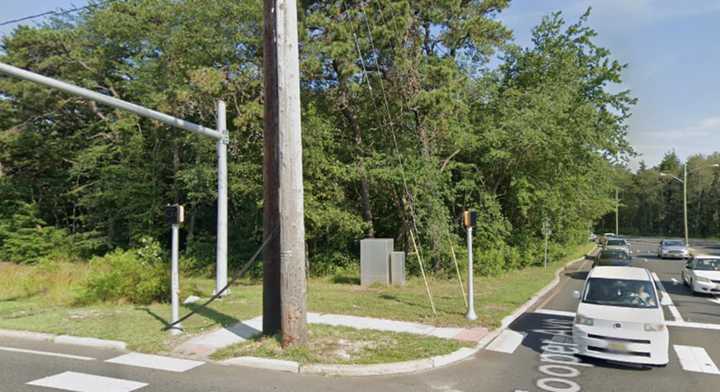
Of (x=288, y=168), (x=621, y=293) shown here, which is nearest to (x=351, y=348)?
(x=288, y=168)

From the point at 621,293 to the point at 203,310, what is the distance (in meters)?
9.66

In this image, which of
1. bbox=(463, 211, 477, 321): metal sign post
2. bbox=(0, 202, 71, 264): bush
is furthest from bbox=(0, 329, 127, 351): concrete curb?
bbox=(0, 202, 71, 264): bush

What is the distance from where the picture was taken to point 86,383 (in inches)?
269

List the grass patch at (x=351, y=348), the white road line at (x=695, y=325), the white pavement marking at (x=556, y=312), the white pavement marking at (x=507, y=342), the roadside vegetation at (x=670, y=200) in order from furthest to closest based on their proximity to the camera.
→ 1. the roadside vegetation at (x=670, y=200)
2. the white pavement marking at (x=556, y=312)
3. the white road line at (x=695, y=325)
4. the white pavement marking at (x=507, y=342)
5. the grass patch at (x=351, y=348)

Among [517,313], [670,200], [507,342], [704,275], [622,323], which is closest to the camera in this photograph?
[622,323]

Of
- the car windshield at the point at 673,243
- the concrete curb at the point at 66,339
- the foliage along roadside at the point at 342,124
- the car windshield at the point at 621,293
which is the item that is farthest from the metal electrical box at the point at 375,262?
the car windshield at the point at 673,243

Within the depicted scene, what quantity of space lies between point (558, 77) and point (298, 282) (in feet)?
74.9

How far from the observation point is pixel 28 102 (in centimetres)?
3005

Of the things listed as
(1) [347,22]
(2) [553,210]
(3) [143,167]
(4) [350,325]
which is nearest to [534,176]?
(2) [553,210]

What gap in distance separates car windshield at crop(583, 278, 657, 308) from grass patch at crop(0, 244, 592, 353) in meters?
2.63

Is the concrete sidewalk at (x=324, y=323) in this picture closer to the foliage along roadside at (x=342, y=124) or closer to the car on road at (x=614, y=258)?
the foliage along roadside at (x=342, y=124)

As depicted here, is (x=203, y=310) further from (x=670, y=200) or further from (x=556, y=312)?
(x=670, y=200)

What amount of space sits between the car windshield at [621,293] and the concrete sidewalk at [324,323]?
234 cm

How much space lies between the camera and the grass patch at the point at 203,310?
33.1ft
